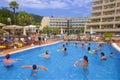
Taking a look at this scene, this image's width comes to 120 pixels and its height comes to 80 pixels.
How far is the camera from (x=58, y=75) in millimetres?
12242

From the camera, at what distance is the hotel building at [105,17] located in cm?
5828

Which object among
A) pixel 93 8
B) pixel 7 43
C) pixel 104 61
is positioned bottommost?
pixel 104 61

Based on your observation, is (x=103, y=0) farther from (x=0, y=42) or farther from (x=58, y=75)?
(x=58, y=75)

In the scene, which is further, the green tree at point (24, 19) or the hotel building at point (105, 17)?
the green tree at point (24, 19)

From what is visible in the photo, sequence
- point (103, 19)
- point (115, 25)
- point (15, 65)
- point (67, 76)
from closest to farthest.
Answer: point (67, 76), point (15, 65), point (115, 25), point (103, 19)

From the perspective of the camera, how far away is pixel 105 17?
6259 centimetres

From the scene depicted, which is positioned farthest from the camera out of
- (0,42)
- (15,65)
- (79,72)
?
(0,42)

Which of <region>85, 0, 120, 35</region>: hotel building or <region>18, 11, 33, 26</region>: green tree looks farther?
<region>18, 11, 33, 26</region>: green tree

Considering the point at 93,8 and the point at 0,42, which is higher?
the point at 93,8

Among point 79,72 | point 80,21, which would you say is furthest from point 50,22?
point 79,72

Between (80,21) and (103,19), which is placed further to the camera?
(80,21)

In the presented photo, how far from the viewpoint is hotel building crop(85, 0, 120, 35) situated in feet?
191

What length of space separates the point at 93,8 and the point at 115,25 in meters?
13.3

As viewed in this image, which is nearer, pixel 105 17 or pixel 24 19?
pixel 105 17
